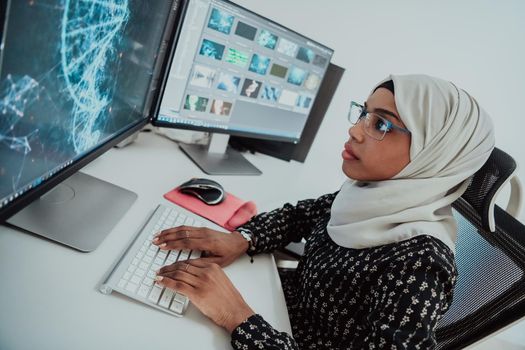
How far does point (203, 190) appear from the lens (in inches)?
36.2

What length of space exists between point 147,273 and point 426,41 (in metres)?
1.52

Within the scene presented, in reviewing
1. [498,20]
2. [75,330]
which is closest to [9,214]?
[75,330]

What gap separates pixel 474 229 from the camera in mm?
869

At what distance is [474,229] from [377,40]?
983 mm

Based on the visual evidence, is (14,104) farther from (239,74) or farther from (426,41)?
(426,41)

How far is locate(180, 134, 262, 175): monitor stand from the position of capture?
A: 45.1 inches

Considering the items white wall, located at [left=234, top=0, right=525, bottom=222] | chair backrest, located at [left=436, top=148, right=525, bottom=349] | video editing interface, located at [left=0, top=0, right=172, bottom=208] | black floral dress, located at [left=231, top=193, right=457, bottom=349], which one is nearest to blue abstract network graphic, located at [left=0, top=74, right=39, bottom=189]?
video editing interface, located at [left=0, top=0, right=172, bottom=208]

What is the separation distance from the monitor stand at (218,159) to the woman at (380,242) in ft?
1.18

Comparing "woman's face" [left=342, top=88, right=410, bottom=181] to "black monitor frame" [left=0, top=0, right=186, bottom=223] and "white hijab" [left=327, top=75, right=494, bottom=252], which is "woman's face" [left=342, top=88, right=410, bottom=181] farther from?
"black monitor frame" [left=0, top=0, right=186, bottom=223]

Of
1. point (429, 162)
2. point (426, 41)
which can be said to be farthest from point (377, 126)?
point (426, 41)

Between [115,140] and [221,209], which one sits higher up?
[115,140]

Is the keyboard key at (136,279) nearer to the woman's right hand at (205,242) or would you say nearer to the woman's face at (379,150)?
the woman's right hand at (205,242)

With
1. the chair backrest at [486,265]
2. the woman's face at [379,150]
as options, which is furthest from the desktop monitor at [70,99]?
the chair backrest at [486,265]

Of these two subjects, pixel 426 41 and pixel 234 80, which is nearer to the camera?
pixel 234 80
